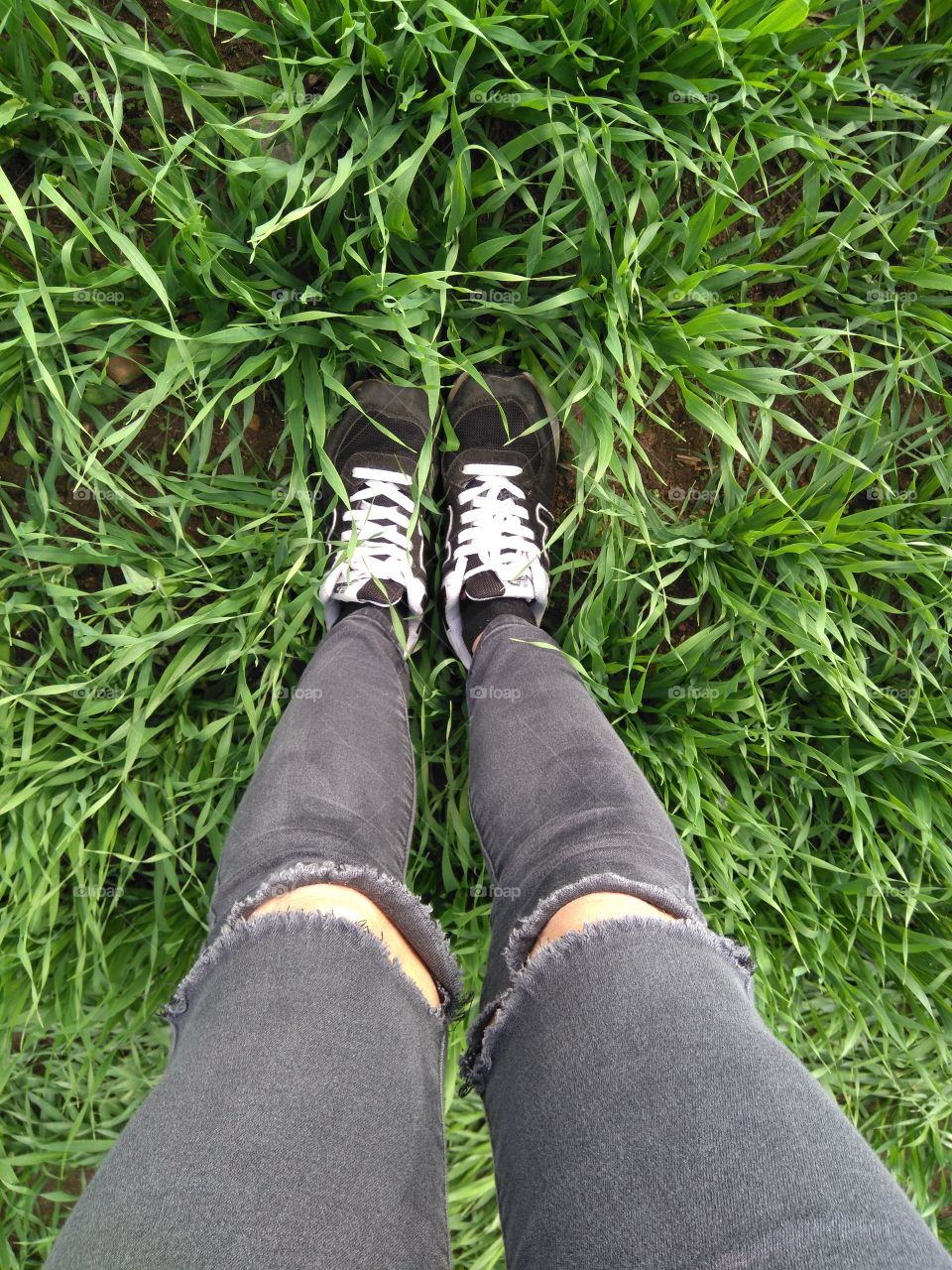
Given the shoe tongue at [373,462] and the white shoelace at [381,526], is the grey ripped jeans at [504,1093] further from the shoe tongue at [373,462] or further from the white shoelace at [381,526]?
the shoe tongue at [373,462]

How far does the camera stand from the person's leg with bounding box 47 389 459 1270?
1.44 ft

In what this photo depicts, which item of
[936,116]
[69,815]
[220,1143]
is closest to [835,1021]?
[220,1143]

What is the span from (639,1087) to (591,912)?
168 millimetres

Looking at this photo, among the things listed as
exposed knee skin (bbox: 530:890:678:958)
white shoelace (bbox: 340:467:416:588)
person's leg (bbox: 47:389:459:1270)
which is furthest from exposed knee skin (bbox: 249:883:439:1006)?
white shoelace (bbox: 340:467:416:588)

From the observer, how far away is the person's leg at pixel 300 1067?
0.44 metres

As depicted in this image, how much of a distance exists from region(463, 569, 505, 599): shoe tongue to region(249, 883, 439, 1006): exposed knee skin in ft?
1.51

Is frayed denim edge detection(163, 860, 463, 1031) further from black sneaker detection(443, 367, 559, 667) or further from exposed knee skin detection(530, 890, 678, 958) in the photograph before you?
black sneaker detection(443, 367, 559, 667)

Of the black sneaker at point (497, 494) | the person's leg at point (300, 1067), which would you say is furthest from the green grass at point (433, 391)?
the person's leg at point (300, 1067)

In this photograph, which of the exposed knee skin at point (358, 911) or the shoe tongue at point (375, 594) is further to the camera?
the shoe tongue at point (375, 594)

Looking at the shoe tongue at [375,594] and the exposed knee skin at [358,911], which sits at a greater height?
the shoe tongue at [375,594]

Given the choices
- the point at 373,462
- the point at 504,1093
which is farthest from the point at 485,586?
the point at 504,1093

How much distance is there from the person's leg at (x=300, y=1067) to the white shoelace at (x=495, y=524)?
340 mm

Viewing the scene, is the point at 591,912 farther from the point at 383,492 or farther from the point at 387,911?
the point at 383,492

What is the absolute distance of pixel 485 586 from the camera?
101cm
